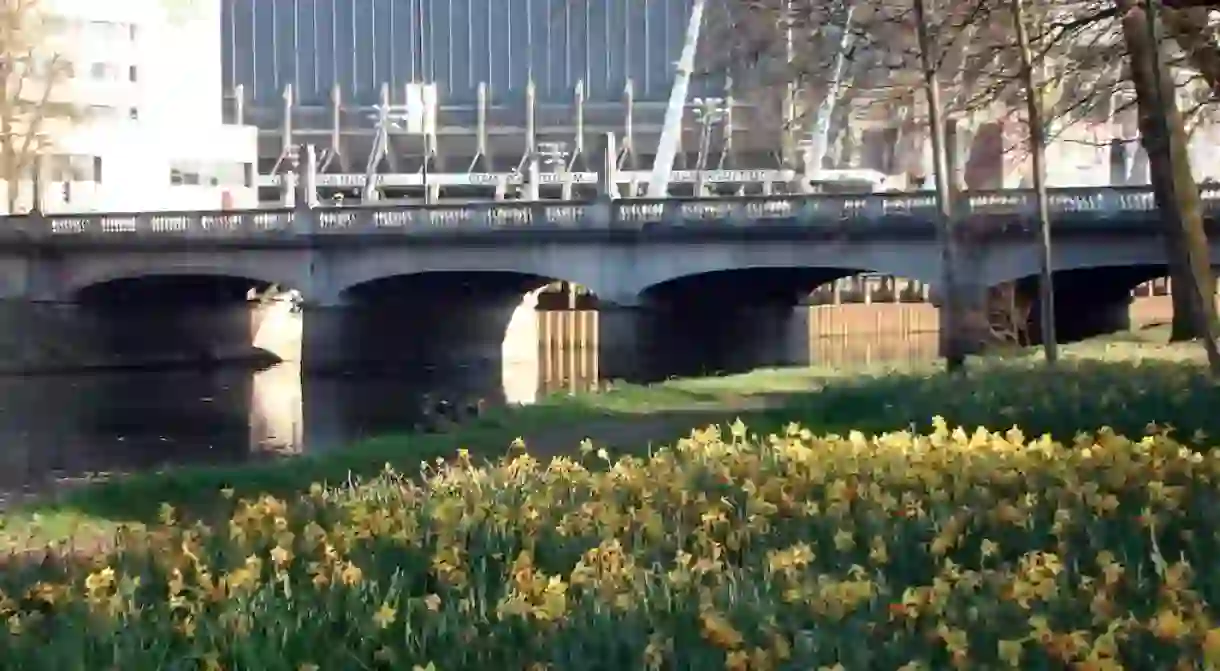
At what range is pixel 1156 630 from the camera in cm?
670

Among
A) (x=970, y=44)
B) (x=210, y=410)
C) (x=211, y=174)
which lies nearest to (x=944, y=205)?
(x=970, y=44)

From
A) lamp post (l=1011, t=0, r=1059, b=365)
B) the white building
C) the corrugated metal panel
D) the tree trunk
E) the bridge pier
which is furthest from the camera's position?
the corrugated metal panel

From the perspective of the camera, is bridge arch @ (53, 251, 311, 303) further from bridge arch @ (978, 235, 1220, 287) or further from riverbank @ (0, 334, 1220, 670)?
riverbank @ (0, 334, 1220, 670)

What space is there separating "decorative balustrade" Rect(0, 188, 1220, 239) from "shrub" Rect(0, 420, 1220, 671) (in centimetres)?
3377

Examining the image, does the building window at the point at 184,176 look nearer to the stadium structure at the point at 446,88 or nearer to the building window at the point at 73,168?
the building window at the point at 73,168

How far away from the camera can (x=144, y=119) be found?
9325cm

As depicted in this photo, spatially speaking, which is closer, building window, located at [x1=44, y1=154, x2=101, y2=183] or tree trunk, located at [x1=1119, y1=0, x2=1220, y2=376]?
tree trunk, located at [x1=1119, y1=0, x2=1220, y2=376]

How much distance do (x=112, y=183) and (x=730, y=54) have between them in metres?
60.1

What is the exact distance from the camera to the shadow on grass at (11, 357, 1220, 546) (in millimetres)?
15516

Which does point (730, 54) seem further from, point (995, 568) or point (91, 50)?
point (91, 50)

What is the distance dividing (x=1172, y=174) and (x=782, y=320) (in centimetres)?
4438

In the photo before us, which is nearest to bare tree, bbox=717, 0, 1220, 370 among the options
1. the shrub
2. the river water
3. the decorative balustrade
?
the shrub

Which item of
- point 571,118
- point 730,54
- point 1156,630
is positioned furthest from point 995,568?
point 571,118

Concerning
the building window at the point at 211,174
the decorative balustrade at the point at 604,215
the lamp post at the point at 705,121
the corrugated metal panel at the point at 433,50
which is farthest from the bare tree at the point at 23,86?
the corrugated metal panel at the point at 433,50
